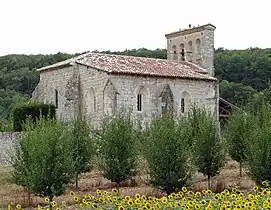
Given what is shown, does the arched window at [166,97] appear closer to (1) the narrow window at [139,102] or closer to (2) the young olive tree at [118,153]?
(1) the narrow window at [139,102]

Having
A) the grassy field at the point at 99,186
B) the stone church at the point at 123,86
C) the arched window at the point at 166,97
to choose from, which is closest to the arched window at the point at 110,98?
the stone church at the point at 123,86

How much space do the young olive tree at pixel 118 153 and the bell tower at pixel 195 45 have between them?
20.2 m

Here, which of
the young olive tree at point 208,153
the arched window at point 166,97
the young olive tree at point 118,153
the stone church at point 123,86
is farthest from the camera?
the arched window at point 166,97

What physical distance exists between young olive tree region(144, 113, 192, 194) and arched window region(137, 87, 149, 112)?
631 inches

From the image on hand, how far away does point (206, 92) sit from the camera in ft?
111

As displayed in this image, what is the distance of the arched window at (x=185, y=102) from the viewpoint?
32.7m

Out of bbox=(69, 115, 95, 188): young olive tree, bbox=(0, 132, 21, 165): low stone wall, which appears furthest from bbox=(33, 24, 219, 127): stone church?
bbox=(69, 115, 95, 188): young olive tree

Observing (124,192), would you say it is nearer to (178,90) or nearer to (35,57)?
(178,90)

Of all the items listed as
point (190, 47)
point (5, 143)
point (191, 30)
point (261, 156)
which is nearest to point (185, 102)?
point (190, 47)

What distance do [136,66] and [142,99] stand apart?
209 centimetres

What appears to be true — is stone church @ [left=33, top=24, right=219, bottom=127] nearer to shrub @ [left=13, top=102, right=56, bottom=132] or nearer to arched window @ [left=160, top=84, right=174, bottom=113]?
arched window @ [left=160, top=84, right=174, bottom=113]

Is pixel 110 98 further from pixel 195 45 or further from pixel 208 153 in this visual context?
pixel 208 153

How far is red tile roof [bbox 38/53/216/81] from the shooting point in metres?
29.6

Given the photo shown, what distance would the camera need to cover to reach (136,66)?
101ft
